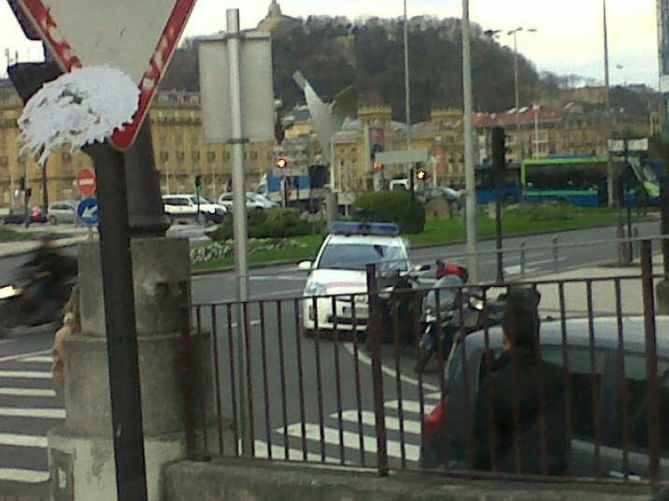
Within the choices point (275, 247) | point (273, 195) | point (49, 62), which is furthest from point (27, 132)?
point (273, 195)

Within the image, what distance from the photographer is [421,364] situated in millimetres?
5914

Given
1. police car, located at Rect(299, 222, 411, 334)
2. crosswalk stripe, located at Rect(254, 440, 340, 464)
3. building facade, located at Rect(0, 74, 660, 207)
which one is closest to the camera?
crosswalk stripe, located at Rect(254, 440, 340, 464)

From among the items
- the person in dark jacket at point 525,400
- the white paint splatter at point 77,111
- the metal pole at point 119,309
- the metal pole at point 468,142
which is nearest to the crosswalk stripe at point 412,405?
the person in dark jacket at point 525,400

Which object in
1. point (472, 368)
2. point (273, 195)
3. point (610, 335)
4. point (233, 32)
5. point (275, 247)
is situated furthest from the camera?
point (273, 195)

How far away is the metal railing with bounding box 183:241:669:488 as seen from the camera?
5367 mm

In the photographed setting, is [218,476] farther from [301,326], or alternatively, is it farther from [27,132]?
[27,132]

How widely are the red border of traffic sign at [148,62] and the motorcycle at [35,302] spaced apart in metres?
20.1

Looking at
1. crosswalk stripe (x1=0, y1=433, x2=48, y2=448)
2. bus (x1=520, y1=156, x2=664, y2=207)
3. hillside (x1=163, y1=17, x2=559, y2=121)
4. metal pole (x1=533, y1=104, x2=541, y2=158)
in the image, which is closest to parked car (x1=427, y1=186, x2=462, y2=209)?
bus (x1=520, y1=156, x2=664, y2=207)

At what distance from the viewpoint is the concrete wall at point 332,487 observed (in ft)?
17.4

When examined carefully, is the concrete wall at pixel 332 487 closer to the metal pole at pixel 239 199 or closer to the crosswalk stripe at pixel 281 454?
the crosswalk stripe at pixel 281 454

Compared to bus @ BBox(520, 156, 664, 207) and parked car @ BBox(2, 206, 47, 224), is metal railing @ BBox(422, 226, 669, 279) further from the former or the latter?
parked car @ BBox(2, 206, 47, 224)

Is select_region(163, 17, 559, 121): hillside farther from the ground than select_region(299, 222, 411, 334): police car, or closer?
farther from the ground

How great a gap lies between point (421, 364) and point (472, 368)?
248 millimetres

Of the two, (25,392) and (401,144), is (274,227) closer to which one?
(401,144)
